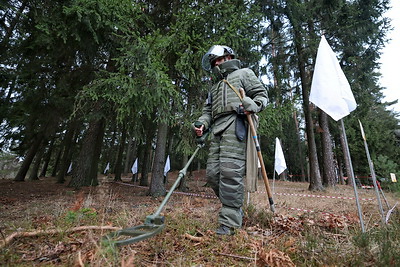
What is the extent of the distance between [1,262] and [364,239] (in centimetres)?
281

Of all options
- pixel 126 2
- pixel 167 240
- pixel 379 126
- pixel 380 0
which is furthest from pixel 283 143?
pixel 167 240

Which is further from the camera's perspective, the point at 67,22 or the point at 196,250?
the point at 67,22

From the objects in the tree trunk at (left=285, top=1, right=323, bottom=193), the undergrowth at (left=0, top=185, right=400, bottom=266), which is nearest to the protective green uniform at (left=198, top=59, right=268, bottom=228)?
the undergrowth at (left=0, top=185, right=400, bottom=266)

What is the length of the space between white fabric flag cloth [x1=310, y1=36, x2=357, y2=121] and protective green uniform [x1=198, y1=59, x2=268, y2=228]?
68 centimetres

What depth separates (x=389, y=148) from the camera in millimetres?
18266

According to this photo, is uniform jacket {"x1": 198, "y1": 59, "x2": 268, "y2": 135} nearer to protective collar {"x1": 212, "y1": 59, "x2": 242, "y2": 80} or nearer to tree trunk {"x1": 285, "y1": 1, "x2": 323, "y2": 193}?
protective collar {"x1": 212, "y1": 59, "x2": 242, "y2": 80}

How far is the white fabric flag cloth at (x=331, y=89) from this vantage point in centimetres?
263

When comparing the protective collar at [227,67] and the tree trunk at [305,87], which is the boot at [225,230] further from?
the tree trunk at [305,87]

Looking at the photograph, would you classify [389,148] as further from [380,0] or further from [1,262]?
[1,262]

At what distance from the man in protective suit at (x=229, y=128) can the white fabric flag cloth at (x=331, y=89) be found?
687mm

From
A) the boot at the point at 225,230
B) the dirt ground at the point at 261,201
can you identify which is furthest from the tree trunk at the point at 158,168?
the boot at the point at 225,230

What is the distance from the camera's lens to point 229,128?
2.90m

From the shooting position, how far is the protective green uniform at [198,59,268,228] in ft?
8.75

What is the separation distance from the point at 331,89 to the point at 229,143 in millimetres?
1467
